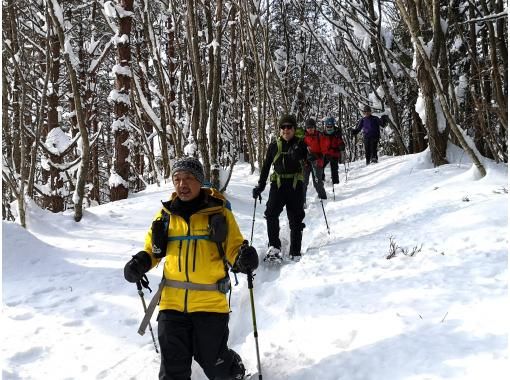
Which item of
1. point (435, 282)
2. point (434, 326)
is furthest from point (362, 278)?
point (434, 326)

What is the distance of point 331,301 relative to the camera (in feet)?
12.5

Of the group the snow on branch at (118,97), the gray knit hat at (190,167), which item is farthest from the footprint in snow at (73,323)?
the snow on branch at (118,97)

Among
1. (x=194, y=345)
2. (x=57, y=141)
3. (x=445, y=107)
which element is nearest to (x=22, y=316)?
(x=194, y=345)

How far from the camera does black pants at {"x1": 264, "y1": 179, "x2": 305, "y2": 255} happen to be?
5570mm

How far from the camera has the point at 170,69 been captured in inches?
654

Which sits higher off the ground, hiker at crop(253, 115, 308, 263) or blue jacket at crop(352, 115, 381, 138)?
blue jacket at crop(352, 115, 381, 138)

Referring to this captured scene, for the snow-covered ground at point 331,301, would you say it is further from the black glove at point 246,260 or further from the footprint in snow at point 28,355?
the black glove at point 246,260

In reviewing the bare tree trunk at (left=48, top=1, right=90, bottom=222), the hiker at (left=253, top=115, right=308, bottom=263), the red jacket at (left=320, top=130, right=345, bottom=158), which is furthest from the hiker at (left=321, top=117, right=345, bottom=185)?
the bare tree trunk at (left=48, top=1, right=90, bottom=222)

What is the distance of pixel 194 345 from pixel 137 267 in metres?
0.70

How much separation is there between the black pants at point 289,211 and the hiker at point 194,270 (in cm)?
248

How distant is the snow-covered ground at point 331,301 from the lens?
280 centimetres

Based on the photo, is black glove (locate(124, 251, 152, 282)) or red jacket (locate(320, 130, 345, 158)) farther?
red jacket (locate(320, 130, 345, 158))

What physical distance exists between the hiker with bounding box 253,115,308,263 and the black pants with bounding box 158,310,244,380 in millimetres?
2595

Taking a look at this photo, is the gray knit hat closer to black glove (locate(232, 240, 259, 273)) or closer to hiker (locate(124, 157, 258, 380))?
hiker (locate(124, 157, 258, 380))
